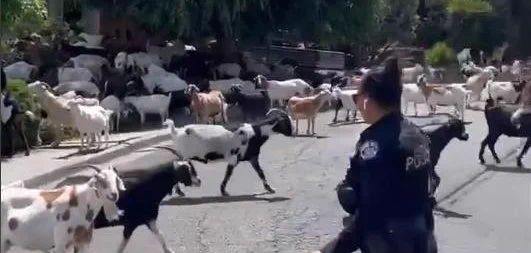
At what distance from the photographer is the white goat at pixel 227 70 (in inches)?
1138

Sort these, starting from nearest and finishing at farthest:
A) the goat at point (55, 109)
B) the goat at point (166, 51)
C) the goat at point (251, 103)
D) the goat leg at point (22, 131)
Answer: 1. the goat leg at point (22, 131)
2. the goat at point (55, 109)
3. the goat at point (251, 103)
4. the goat at point (166, 51)

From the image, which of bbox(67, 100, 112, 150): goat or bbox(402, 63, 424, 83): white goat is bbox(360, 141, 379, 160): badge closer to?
bbox(67, 100, 112, 150): goat

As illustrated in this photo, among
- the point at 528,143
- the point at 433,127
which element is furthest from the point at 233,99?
the point at 433,127

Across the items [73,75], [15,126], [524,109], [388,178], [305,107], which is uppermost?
[388,178]

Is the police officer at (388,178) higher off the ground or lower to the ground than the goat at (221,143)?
higher

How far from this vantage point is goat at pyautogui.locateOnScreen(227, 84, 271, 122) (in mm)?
23203

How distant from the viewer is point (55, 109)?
58.8 ft

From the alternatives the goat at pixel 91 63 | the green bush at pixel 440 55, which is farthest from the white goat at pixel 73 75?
the green bush at pixel 440 55

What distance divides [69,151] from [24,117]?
0.91 m

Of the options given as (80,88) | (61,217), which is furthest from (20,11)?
(61,217)

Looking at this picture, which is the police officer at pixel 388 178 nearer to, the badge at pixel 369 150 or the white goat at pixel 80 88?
the badge at pixel 369 150

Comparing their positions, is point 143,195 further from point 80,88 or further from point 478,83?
point 478,83

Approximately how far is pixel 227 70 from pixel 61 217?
823 inches

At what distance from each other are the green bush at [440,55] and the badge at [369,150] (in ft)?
123
